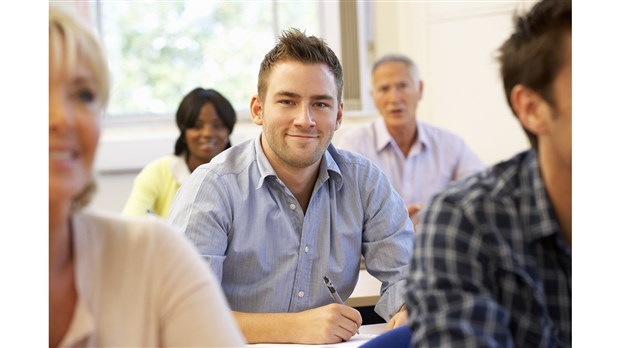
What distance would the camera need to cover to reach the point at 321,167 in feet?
5.23

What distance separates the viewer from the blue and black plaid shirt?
835 mm

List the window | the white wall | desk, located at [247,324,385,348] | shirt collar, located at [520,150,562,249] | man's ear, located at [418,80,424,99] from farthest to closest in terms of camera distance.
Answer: the window → man's ear, located at [418,80,424,99] → desk, located at [247,324,385,348] → the white wall → shirt collar, located at [520,150,562,249]

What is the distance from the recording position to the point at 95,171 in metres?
0.77

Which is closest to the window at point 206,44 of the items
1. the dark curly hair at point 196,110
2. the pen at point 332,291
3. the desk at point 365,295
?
the dark curly hair at point 196,110

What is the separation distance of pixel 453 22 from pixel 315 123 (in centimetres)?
29

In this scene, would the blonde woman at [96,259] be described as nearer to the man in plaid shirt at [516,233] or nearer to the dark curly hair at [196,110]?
the man in plaid shirt at [516,233]

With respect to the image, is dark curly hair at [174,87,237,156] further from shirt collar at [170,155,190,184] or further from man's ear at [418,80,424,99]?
man's ear at [418,80,424,99]

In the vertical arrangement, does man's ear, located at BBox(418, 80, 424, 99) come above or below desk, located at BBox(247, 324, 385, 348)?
above

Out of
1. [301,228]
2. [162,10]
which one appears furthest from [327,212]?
[162,10]

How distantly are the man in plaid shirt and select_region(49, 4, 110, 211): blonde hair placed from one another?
0.32 metres

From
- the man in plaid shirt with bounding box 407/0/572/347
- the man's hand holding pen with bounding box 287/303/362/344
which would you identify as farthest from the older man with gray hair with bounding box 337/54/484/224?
the man in plaid shirt with bounding box 407/0/572/347

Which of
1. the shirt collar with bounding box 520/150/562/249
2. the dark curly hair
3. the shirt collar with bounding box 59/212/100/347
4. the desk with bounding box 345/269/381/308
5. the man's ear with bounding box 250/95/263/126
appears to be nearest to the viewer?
the shirt collar with bounding box 59/212/100/347

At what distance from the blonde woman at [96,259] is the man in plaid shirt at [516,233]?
207mm
